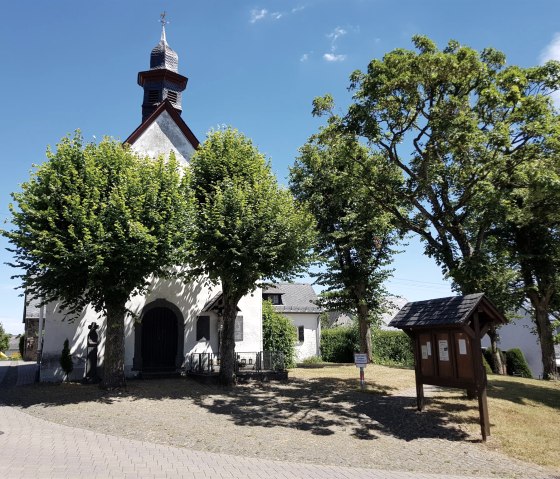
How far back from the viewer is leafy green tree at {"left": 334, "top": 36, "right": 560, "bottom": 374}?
1309cm

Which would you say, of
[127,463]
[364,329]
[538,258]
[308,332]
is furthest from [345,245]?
[127,463]

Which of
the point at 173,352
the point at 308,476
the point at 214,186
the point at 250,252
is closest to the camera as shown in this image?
the point at 308,476

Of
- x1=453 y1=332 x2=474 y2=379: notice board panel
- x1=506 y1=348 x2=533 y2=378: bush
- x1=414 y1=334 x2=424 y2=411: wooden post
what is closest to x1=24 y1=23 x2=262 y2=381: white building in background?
x1=414 y1=334 x2=424 y2=411: wooden post

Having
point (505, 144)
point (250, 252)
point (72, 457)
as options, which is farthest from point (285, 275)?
point (72, 457)

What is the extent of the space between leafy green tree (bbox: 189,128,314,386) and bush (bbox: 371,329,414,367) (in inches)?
748

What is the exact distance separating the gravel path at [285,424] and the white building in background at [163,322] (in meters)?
2.45

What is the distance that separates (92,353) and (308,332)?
2208 centimetres

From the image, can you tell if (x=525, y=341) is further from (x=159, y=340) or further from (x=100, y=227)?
(x=100, y=227)

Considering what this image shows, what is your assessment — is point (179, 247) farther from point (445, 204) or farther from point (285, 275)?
point (445, 204)

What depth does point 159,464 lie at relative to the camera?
7855 millimetres

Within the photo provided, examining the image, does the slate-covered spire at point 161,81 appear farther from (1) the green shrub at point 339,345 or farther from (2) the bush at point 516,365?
(2) the bush at point 516,365

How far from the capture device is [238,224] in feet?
49.1

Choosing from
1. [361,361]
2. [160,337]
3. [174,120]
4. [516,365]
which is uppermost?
[174,120]

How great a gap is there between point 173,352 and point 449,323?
43.9 feet
